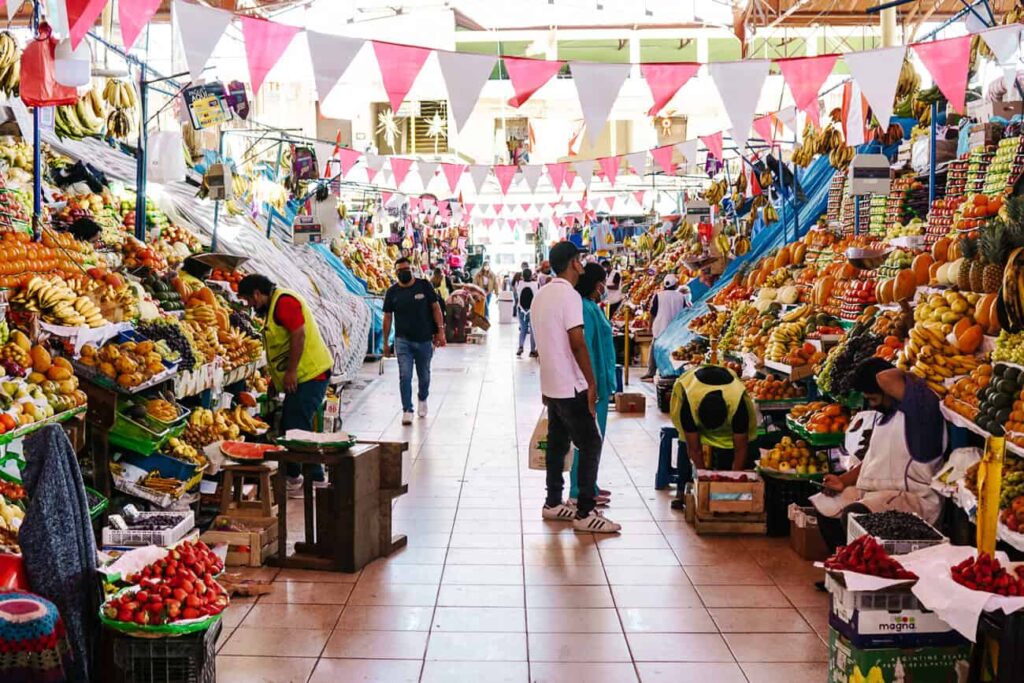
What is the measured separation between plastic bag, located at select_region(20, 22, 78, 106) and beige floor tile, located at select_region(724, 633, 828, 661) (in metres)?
4.37

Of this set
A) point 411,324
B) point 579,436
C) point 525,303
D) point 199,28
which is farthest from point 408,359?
point 525,303

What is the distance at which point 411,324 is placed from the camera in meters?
11.7

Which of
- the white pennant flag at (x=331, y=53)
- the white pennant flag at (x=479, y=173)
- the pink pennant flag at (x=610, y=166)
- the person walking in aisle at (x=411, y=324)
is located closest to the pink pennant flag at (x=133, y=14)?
the white pennant flag at (x=331, y=53)

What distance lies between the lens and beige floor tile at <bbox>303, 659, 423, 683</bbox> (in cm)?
450

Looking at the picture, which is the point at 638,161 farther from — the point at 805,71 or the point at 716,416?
the point at 716,416

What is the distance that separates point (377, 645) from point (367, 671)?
0.33 metres

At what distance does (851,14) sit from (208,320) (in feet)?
40.4

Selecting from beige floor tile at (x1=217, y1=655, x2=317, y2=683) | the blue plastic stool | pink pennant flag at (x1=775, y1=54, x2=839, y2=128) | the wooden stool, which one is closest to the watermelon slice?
the wooden stool

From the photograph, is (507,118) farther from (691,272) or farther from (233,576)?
(233,576)

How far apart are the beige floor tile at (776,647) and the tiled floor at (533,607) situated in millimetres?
12

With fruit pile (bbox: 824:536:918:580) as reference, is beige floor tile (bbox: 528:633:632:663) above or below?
below

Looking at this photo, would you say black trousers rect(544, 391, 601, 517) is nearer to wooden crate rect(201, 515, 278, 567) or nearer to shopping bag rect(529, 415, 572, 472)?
shopping bag rect(529, 415, 572, 472)

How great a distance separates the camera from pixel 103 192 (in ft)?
34.8

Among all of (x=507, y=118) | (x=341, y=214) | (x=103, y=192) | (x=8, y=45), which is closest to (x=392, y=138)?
(x=507, y=118)
